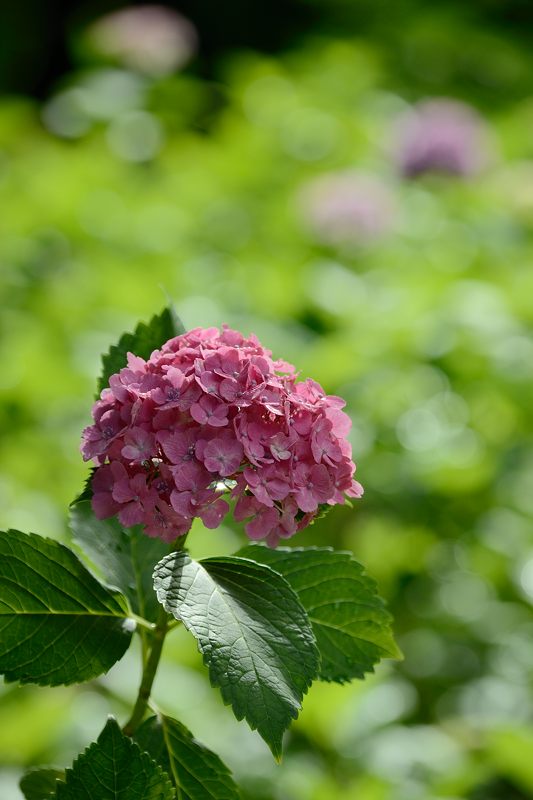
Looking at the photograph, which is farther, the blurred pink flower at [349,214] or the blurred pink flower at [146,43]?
the blurred pink flower at [146,43]

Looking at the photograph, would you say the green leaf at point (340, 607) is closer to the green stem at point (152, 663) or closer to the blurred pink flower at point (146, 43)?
the green stem at point (152, 663)

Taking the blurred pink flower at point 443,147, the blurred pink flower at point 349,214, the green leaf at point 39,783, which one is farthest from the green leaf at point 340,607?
the blurred pink flower at point 443,147

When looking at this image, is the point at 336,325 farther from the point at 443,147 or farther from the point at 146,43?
the point at 146,43

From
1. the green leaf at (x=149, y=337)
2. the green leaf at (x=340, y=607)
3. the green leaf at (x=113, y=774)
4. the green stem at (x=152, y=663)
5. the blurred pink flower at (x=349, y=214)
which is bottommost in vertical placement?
the green leaf at (x=113, y=774)

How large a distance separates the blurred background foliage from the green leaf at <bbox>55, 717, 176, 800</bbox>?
30cm

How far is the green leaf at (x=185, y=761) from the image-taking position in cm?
62

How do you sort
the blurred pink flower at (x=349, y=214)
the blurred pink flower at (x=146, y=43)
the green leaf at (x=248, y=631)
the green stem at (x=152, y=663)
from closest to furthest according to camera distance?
the green leaf at (x=248, y=631)
the green stem at (x=152, y=663)
the blurred pink flower at (x=349, y=214)
the blurred pink flower at (x=146, y=43)

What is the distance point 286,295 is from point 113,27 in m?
2.21

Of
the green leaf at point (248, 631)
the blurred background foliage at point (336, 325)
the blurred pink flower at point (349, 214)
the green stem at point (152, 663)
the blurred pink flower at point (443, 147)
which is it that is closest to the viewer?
the green leaf at point (248, 631)

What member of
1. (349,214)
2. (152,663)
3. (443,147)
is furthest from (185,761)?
(443,147)

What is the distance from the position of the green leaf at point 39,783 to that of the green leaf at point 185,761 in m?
0.07

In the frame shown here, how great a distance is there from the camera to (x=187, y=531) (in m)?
0.58

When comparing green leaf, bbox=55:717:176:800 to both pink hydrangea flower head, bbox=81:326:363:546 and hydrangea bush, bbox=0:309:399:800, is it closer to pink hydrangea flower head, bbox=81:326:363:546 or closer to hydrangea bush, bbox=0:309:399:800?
hydrangea bush, bbox=0:309:399:800

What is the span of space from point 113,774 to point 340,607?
0.59 feet
